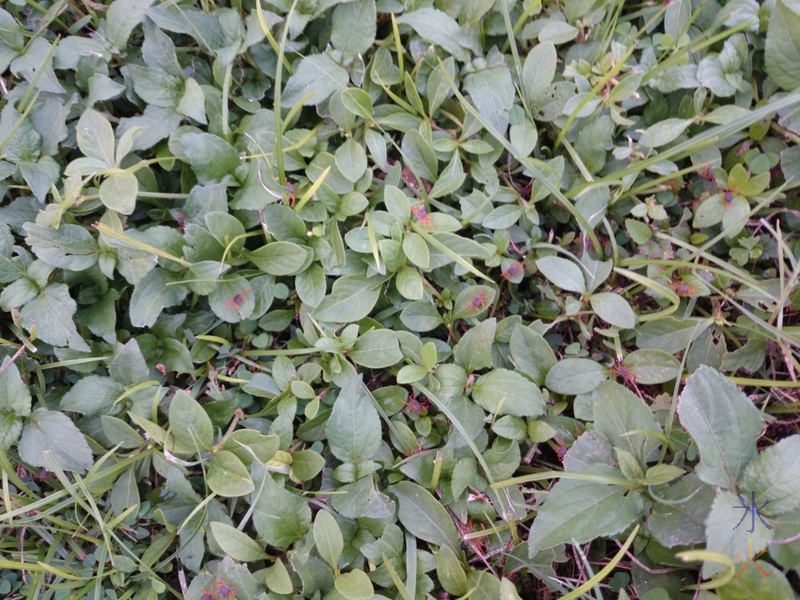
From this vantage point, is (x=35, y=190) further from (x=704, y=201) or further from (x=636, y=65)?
(x=704, y=201)

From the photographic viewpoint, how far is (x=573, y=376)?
1538 millimetres

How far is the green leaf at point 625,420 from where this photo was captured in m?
1.43

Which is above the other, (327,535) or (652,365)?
(652,365)

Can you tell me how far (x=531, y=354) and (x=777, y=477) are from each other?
2.07 feet

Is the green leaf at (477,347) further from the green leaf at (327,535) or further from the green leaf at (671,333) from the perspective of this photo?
the green leaf at (327,535)

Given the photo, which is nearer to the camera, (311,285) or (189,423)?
(189,423)

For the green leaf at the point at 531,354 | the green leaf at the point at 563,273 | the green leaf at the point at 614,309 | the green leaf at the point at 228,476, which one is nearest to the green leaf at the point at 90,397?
the green leaf at the point at 228,476

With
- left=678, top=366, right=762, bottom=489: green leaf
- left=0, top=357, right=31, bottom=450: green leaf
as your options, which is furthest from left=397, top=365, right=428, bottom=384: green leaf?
left=0, top=357, right=31, bottom=450: green leaf

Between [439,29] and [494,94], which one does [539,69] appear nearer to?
[494,94]

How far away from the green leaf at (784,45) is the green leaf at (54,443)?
2.16m

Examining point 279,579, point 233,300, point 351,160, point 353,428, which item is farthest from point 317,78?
point 279,579

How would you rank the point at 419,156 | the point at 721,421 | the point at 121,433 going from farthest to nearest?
the point at 419,156, the point at 121,433, the point at 721,421

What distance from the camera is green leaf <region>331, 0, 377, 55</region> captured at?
1.57m

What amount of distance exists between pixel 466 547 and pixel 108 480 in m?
1.02
